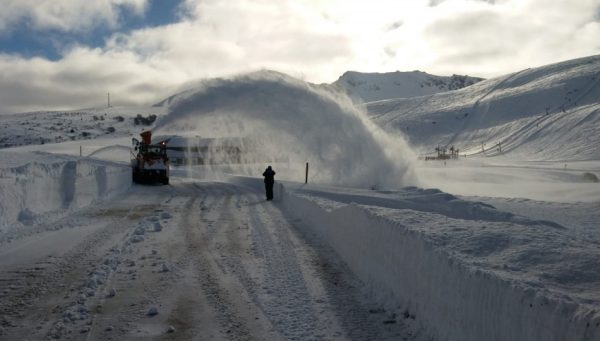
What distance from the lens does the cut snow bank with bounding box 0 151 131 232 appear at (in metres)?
12.2

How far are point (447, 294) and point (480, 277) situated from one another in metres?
0.65

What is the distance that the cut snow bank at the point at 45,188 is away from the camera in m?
12.2

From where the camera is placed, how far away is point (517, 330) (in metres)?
3.64

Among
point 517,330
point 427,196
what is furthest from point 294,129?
point 517,330

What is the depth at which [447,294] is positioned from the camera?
485cm

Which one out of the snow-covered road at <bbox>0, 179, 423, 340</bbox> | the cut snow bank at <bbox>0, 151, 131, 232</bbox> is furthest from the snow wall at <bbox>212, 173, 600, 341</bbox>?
the cut snow bank at <bbox>0, 151, 131, 232</bbox>

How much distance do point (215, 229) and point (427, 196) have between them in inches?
352

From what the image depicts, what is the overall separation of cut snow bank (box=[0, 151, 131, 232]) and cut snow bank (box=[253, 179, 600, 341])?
8.15 meters

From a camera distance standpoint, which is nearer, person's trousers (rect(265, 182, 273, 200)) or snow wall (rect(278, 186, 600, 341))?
snow wall (rect(278, 186, 600, 341))

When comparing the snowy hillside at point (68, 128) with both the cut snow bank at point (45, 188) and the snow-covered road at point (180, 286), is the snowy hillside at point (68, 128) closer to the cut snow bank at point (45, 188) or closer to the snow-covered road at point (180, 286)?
the cut snow bank at point (45, 188)

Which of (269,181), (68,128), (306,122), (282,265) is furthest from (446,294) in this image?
(68,128)

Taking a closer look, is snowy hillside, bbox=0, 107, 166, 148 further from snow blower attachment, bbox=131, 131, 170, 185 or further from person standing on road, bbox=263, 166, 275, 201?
person standing on road, bbox=263, 166, 275, 201

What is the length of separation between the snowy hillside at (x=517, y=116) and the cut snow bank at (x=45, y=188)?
66082 mm

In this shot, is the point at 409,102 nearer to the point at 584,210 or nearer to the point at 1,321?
the point at 584,210
